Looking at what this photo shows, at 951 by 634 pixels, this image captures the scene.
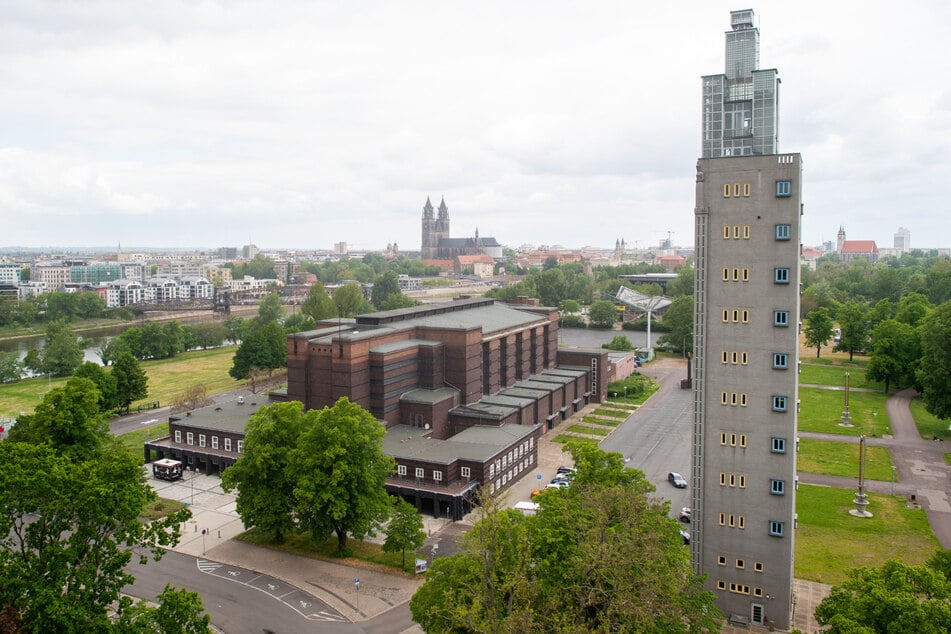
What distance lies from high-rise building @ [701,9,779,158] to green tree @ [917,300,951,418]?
48.9m

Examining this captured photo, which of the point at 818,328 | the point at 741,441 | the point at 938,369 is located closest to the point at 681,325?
the point at 818,328

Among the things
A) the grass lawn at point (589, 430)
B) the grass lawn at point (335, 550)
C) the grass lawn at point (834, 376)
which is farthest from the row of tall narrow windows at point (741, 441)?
the grass lawn at point (834, 376)

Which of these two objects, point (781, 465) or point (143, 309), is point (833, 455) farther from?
point (143, 309)

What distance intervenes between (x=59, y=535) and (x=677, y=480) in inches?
1785

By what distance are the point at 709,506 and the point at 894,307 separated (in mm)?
111710

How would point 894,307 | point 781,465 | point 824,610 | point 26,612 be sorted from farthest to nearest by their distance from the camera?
point 894,307, point 781,465, point 824,610, point 26,612

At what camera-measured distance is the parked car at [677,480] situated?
187 ft

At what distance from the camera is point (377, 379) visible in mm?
62031

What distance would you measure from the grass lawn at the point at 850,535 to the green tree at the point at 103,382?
222ft

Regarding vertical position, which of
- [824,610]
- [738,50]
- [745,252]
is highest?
[738,50]

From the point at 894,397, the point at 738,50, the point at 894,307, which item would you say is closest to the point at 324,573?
the point at 738,50

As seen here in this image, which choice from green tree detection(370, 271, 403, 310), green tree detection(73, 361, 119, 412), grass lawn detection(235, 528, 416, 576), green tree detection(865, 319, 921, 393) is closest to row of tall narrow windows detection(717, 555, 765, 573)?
grass lawn detection(235, 528, 416, 576)

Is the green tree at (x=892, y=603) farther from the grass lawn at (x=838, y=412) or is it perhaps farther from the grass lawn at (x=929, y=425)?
the grass lawn at (x=929, y=425)

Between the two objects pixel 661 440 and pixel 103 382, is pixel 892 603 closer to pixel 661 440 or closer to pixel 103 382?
pixel 661 440
